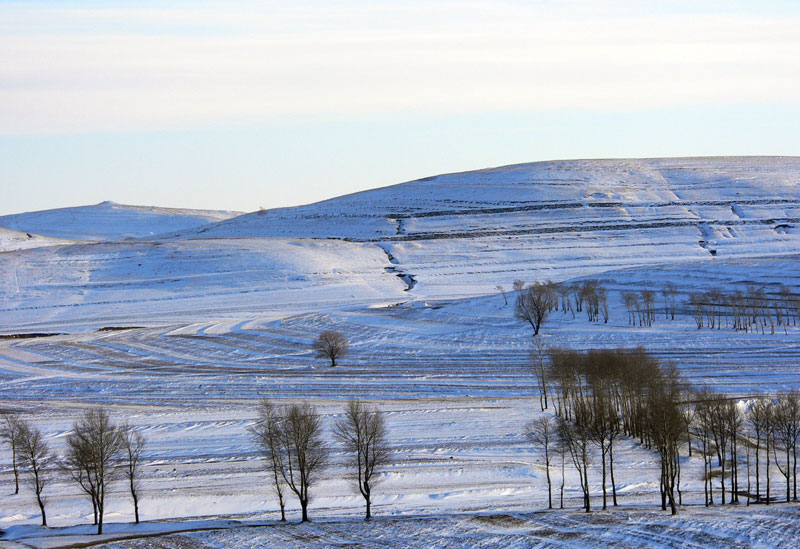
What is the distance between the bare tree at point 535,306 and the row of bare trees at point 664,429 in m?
22.8

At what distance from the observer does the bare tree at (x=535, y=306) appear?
235 ft

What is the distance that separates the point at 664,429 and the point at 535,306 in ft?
132

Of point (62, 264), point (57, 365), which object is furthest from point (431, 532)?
point (62, 264)

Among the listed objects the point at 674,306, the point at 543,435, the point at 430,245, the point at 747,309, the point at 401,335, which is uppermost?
the point at 430,245

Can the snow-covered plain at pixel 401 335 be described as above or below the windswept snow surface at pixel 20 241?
below

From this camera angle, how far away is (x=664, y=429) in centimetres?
3184

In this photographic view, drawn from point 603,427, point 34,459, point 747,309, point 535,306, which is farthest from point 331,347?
point 747,309

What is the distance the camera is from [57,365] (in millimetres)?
64688

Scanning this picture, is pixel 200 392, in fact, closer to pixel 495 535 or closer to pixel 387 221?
pixel 495 535

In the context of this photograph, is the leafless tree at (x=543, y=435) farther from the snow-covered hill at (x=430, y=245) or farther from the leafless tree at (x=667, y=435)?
the snow-covered hill at (x=430, y=245)

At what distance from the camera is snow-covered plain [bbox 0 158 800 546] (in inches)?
1323

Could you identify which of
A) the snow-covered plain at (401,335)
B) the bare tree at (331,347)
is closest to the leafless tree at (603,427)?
the snow-covered plain at (401,335)

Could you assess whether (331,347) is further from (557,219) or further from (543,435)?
(557,219)

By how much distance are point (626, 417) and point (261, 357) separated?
105 feet
